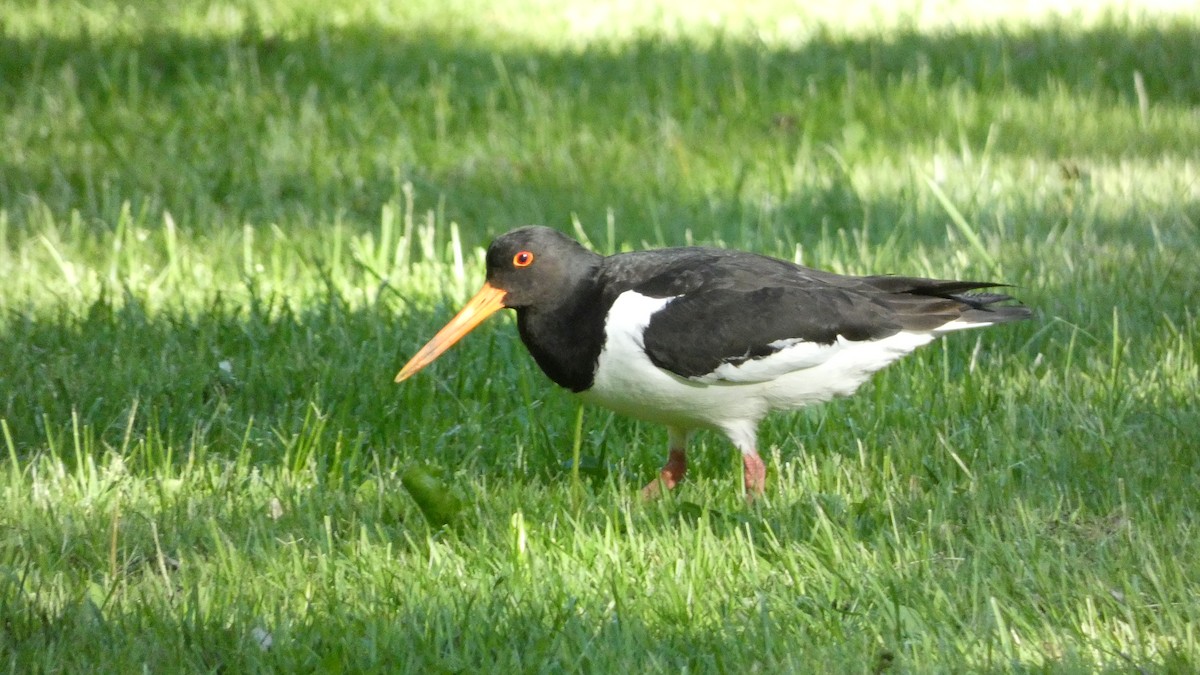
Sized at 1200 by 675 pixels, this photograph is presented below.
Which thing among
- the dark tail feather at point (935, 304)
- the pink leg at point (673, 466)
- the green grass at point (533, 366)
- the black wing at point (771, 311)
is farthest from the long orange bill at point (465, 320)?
the dark tail feather at point (935, 304)

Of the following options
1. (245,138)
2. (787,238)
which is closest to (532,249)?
(787,238)

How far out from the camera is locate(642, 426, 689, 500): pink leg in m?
3.89

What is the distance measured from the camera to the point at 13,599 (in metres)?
3.14

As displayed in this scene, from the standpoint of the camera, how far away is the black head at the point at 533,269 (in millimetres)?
4004

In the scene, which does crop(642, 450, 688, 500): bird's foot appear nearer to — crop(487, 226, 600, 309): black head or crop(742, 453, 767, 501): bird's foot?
crop(742, 453, 767, 501): bird's foot

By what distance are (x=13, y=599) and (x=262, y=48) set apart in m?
5.74

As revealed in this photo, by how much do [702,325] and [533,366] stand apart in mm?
1199

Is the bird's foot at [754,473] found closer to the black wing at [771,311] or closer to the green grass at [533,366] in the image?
the green grass at [533,366]

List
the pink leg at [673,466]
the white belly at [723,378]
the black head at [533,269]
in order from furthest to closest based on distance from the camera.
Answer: the black head at [533,269] → the pink leg at [673,466] → the white belly at [723,378]

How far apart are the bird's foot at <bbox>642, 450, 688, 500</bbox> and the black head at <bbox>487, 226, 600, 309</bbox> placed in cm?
57

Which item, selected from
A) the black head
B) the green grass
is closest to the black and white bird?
the black head

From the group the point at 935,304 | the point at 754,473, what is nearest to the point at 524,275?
the point at 754,473

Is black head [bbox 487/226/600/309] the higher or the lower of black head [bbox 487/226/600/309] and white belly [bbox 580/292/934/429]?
the higher

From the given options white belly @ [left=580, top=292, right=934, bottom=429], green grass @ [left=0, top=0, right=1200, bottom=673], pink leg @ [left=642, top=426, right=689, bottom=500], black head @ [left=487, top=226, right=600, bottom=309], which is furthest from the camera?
black head @ [left=487, top=226, right=600, bottom=309]
